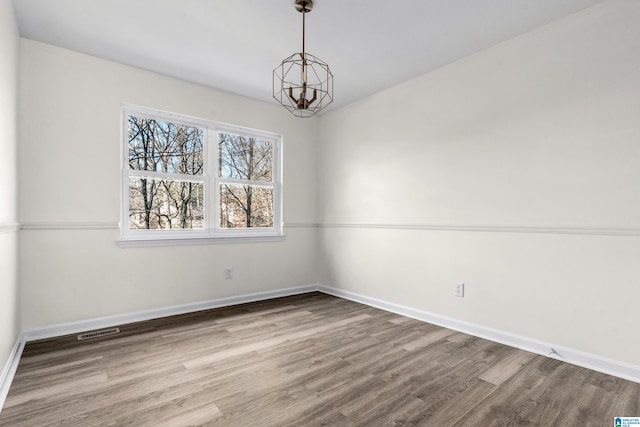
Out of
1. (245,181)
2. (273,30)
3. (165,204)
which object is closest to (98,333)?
(165,204)

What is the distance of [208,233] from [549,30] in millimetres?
3536

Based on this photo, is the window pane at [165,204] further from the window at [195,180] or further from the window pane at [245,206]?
the window pane at [245,206]

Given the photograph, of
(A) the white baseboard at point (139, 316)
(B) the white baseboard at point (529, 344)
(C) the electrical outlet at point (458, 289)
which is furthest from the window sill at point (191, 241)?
(C) the electrical outlet at point (458, 289)

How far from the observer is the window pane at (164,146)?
10.6ft

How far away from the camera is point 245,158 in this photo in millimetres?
3971

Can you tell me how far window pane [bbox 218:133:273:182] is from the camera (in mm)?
3797

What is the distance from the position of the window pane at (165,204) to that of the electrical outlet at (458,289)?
267 cm

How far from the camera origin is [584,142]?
7.42 feet

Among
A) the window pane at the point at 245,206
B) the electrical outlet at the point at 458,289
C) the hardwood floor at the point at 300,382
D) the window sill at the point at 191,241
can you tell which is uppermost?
the window pane at the point at 245,206

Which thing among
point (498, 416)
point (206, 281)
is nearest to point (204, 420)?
point (498, 416)

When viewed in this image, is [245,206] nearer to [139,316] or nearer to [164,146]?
[164,146]

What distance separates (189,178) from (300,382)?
2.42 meters

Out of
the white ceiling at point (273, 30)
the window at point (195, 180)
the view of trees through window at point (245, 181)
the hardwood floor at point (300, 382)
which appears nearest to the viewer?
the hardwood floor at point (300, 382)

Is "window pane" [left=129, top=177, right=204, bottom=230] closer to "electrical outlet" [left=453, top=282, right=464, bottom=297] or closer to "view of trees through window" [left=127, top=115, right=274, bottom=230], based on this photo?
"view of trees through window" [left=127, top=115, right=274, bottom=230]
